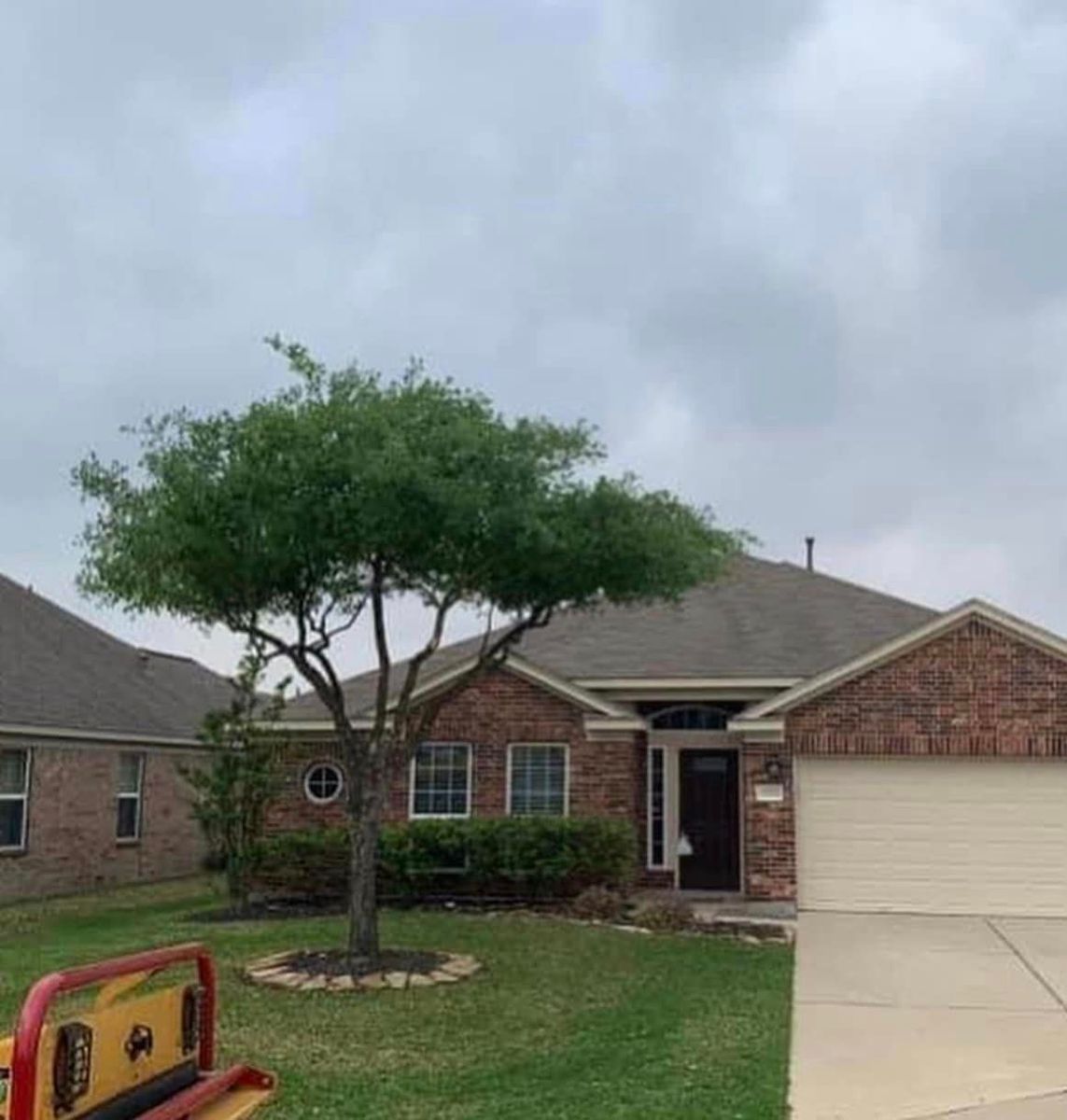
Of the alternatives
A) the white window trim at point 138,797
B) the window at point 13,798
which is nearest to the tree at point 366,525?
the window at point 13,798

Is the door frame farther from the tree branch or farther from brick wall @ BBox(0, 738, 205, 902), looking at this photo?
brick wall @ BBox(0, 738, 205, 902)

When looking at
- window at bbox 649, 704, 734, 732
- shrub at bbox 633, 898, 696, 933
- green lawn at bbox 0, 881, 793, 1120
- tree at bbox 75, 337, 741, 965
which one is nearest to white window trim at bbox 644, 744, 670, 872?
window at bbox 649, 704, 734, 732

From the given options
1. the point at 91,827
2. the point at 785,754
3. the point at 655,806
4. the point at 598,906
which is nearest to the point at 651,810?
the point at 655,806

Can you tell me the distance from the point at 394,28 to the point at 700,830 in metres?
12.6

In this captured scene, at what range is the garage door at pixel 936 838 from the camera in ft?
59.0

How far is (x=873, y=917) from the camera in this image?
1756 cm

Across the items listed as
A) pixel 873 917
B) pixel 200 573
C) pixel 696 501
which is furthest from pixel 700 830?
pixel 200 573

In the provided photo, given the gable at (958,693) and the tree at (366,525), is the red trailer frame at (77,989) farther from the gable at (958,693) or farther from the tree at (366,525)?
the gable at (958,693)

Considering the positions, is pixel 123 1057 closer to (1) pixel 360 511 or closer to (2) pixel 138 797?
(1) pixel 360 511

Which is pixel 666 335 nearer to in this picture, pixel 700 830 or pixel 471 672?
pixel 471 672

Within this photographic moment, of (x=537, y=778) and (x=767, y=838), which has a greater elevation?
(x=537, y=778)

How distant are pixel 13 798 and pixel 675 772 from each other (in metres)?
9.77

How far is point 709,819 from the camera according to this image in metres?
20.0

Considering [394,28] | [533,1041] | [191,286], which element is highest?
[394,28]
